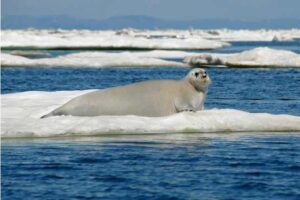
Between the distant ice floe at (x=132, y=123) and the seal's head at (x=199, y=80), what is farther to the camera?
the seal's head at (x=199, y=80)

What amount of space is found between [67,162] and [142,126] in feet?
9.48

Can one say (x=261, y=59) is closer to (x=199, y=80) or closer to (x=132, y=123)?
(x=199, y=80)

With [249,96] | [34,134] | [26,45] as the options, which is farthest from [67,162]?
[26,45]

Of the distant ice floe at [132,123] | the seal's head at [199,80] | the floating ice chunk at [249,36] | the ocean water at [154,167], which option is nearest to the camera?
the ocean water at [154,167]

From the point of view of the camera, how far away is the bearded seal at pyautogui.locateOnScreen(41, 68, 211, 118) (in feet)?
54.7

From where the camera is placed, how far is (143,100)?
16844 millimetres

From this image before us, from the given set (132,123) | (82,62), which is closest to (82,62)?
(82,62)

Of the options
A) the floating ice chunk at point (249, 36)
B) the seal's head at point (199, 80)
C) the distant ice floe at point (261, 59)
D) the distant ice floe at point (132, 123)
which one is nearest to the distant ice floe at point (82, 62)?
the distant ice floe at point (261, 59)

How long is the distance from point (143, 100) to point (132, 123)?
3.77 ft

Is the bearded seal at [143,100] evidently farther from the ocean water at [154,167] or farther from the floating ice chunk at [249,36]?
the floating ice chunk at [249,36]

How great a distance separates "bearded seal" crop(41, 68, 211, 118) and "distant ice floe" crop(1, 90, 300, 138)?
1.62 ft

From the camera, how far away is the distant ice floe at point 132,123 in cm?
1555

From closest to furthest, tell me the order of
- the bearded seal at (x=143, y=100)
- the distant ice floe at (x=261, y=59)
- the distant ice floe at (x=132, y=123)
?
the distant ice floe at (x=132, y=123)
the bearded seal at (x=143, y=100)
the distant ice floe at (x=261, y=59)

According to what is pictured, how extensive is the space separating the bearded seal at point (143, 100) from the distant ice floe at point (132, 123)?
0.49 metres
